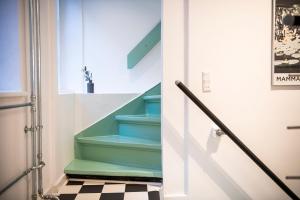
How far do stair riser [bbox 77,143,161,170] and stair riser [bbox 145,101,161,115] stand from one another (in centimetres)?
67

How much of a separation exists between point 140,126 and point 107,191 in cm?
77

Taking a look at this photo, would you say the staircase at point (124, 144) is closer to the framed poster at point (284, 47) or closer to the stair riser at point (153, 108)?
the stair riser at point (153, 108)

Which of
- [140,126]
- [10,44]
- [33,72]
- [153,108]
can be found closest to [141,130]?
[140,126]

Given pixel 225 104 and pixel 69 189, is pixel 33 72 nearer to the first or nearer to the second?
pixel 69 189

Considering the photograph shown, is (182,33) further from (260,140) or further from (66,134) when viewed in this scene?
(66,134)

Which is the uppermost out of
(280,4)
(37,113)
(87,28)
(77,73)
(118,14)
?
(118,14)

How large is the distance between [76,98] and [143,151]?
1126 mm

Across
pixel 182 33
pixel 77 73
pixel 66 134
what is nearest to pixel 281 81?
pixel 182 33

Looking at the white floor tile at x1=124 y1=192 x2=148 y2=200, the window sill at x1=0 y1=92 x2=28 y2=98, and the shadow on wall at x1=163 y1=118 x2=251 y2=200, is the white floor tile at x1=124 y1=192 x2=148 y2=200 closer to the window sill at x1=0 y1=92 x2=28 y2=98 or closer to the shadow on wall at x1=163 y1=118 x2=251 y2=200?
the shadow on wall at x1=163 y1=118 x2=251 y2=200

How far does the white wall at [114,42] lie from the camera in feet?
11.4

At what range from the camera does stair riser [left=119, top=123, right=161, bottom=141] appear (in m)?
2.37

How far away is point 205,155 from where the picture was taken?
65.2 inches

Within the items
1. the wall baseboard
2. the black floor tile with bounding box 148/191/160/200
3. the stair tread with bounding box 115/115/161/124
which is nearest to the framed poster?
the stair tread with bounding box 115/115/161/124

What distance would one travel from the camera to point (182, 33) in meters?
1.63
